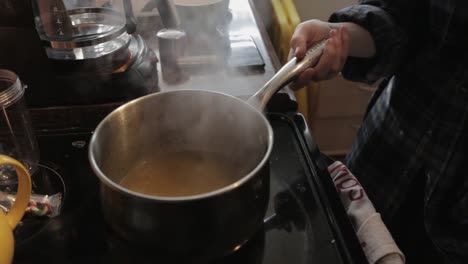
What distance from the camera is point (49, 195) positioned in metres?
0.65

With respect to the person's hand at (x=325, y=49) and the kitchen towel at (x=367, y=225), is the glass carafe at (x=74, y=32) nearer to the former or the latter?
the person's hand at (x=325, y=49)

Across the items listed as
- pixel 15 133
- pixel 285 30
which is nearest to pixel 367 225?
pixel 15 133

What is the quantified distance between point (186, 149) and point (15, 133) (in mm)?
309

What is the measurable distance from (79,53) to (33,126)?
0.17 m

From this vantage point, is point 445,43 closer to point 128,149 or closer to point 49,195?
point 128,149

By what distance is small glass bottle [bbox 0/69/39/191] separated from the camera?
0.69 metres

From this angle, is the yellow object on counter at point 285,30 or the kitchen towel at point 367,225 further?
the yellow object on counter at point 285,30

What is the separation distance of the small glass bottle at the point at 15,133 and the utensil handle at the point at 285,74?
1.30ft

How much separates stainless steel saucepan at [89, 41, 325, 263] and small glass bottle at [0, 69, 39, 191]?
19 centimetres

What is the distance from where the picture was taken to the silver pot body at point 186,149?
45 cm

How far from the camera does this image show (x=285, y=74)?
0.66 metres

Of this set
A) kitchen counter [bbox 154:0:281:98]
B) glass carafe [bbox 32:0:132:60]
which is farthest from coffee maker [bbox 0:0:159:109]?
kitchen counter [bbox 154:0:281:98]

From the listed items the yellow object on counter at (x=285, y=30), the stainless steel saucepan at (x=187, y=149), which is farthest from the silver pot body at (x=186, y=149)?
the yellow object on counter at (x=285, y=30)

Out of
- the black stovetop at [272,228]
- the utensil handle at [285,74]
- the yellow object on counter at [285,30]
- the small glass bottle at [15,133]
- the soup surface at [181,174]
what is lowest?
the yellow object on counter at [285,30]
